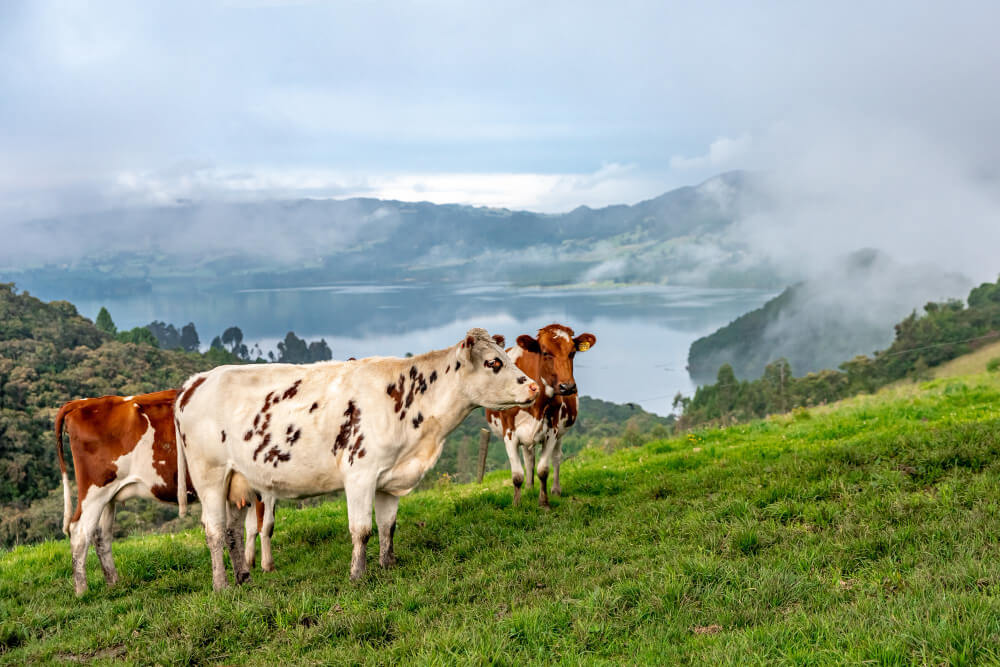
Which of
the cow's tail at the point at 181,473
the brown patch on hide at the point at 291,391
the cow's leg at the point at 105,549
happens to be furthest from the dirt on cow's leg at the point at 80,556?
the brown patch on hide at the point at 291,391

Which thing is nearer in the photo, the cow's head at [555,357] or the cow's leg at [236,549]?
the cow's leg at [236,549]

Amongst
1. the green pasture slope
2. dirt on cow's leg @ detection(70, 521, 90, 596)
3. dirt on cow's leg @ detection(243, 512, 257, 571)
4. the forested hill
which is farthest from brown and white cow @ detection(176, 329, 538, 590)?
the forested hill

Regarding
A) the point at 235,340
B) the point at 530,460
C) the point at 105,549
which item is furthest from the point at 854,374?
the point at 235,340

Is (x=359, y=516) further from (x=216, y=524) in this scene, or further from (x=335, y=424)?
(x=216, y=524)

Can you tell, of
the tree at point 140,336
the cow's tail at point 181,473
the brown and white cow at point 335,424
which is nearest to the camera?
the brown and white cow at point 335,424

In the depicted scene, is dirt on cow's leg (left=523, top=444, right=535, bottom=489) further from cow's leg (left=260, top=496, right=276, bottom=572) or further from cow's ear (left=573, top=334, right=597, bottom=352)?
cow's leg (left=260, top=496, right=276, bottom=572)

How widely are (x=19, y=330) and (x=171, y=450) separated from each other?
10131 centimetres

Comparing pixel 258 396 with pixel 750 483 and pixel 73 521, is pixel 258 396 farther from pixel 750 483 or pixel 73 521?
pixel 750 483

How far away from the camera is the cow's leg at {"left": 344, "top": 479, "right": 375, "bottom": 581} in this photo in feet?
23.8

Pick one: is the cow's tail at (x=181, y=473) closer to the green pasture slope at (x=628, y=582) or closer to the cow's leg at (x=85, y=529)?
the green pasture slope at (x=628, y=582)

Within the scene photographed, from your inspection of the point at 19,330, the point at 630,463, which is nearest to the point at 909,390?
the point at 630,463

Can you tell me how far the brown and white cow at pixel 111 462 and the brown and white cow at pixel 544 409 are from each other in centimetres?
379

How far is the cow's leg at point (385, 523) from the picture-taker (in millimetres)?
7695

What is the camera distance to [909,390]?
62.9ft
